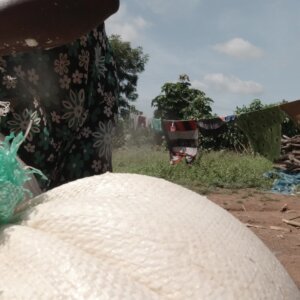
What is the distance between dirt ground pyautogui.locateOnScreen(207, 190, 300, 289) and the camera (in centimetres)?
482

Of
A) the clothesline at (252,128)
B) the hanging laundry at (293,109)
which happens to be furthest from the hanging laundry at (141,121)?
the hanging laundry at (293,109)

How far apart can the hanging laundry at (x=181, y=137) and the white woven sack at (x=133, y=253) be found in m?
15.2

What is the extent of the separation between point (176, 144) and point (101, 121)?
14.9 meters

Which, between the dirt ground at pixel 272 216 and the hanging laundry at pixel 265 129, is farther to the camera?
the hanging laundry at pixel 265 129

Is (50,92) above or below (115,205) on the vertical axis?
above

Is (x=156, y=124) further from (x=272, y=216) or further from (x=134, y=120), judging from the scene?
(x=272, y=216)

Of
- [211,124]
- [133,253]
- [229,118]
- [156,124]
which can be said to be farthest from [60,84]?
[156,124]

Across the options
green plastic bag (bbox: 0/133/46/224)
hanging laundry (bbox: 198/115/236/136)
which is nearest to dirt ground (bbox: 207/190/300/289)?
green plastic bag (bbox: 0/133/46/224)

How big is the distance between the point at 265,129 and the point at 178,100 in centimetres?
1343

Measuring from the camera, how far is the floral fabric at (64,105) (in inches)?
61.1

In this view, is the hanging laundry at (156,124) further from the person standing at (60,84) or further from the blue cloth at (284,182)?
the person standing at (60,84)

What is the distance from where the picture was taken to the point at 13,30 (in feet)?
4.07

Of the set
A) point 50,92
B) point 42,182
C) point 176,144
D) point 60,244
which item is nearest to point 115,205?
point 60,244

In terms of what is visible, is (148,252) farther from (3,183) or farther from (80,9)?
(80,9)
